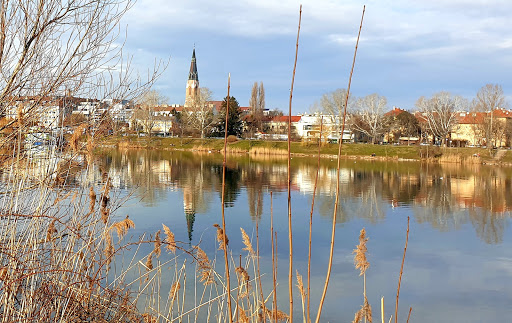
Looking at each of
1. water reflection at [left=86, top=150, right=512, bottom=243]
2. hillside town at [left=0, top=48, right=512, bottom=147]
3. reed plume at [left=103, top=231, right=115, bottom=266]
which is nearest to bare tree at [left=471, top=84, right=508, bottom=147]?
hillside town at [left=0, top=48, right=512, bottom=147]

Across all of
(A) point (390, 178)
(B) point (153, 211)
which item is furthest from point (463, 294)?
(A) point (390, 178)

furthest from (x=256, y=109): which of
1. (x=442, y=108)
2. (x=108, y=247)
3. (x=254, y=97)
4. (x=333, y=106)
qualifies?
(x=108, y=247)

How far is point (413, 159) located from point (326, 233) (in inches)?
1354

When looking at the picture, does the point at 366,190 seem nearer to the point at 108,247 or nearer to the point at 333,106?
the point at 108,247

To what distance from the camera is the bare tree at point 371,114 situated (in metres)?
60.1

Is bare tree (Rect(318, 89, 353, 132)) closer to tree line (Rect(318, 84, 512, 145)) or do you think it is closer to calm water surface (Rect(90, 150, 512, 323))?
tree line (Rect(318, 84, 512, 145))

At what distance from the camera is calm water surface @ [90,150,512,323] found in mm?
8688

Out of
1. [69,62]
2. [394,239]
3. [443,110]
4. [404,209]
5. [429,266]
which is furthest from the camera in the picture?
[443,110]

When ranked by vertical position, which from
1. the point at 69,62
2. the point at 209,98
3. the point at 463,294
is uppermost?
the point at 209,98

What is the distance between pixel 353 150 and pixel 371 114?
1369 centimetres

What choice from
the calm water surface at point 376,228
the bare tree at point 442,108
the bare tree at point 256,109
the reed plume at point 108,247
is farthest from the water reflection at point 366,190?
the bare tree at point 256,109

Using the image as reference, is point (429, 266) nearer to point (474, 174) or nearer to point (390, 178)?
point (390, 178)

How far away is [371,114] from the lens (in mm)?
62156

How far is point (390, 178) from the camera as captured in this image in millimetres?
29391
